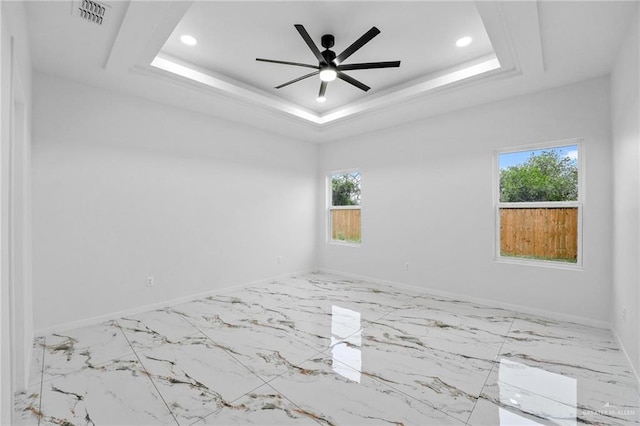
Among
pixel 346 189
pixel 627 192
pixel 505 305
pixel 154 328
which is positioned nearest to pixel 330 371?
pixel 154 328

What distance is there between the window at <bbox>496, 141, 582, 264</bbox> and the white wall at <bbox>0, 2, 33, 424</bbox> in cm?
458

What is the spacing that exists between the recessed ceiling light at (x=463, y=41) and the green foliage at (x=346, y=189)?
8.98 ft

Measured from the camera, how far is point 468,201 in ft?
13.2

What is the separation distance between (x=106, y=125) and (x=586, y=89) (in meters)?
5.40

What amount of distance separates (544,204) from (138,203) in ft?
16.3

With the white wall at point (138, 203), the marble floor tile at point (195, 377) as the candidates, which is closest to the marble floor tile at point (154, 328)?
the marble floor tile at point (195, 377)

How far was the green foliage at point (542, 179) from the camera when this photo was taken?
3.37 meters

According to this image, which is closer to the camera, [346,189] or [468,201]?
[468,201]

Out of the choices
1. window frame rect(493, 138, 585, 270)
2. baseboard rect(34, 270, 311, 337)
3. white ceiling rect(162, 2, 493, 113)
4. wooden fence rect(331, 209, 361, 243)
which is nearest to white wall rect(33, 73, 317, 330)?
baseboard rect(34, 270, 311, 337)

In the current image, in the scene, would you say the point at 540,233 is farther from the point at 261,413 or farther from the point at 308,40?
the point at 261,413

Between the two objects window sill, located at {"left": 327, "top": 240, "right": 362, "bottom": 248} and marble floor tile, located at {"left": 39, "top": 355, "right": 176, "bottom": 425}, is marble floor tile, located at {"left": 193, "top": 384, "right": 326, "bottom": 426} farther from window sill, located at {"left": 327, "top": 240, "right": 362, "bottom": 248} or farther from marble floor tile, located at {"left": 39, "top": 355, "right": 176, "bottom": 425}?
window sill, located at {"left": 327, "top": 240, "right": 362, "bottom": 248}

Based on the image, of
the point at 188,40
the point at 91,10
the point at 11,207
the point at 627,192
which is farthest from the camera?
the point at 188,40

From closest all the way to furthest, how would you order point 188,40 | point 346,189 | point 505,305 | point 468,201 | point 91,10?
point 91,10
point 188,40
point 505,305
point 468,201
point 346,189

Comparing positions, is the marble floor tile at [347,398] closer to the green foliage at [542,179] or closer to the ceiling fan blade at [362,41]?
the ceiling fan blade at [362,41]
